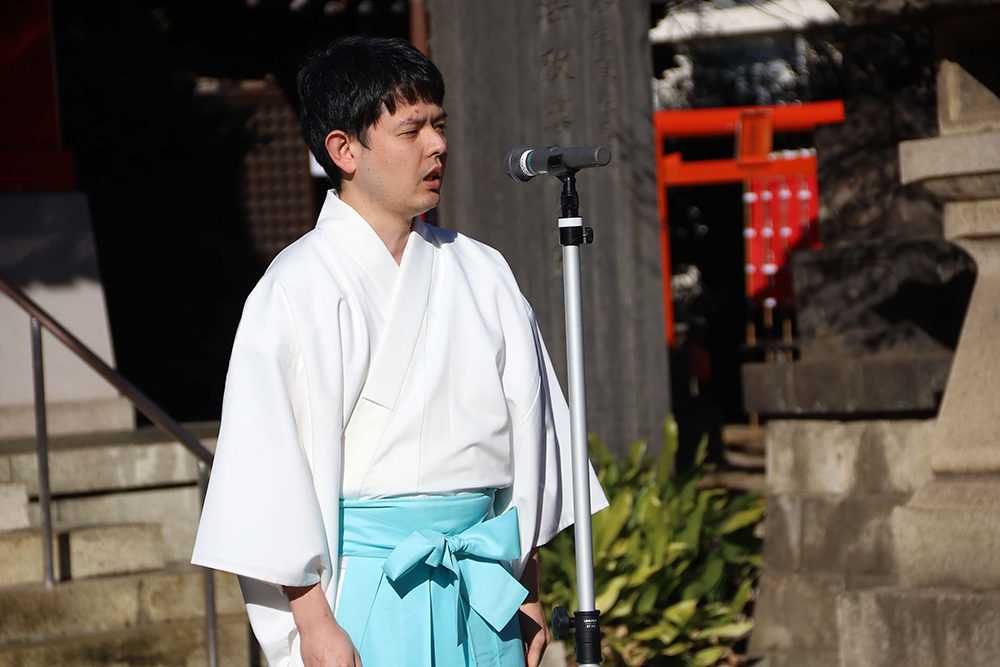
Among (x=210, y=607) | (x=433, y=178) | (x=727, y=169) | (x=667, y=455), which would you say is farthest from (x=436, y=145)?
(x=727, y=169)

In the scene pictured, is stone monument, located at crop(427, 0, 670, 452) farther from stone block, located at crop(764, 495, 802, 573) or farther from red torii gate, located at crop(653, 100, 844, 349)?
red torii gate, located at crop(653, 100, 844, 349)

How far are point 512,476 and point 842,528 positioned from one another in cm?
298

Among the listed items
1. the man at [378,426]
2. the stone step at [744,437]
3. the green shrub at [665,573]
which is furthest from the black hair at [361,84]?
the stone step at [744,437]

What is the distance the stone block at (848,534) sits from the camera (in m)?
4.72

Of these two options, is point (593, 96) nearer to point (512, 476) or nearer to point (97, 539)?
point (97, 539)

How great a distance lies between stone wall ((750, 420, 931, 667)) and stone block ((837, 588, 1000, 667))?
0.82 meters

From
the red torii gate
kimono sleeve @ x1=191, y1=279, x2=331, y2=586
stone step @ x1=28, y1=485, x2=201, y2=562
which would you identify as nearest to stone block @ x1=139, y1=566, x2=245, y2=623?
stone step @ x1=28, y1=485, x2=201, y2=562

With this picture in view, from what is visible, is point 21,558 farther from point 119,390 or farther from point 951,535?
point 951,535

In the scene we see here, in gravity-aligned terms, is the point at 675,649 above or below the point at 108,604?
below

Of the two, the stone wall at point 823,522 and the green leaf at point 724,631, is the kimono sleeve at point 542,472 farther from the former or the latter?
the green leaf at point 724,631

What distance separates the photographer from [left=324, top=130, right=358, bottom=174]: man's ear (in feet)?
7.25

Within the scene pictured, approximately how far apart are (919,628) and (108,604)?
3058mm

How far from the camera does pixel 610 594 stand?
15.9ft

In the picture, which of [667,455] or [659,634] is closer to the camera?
[659,634]
